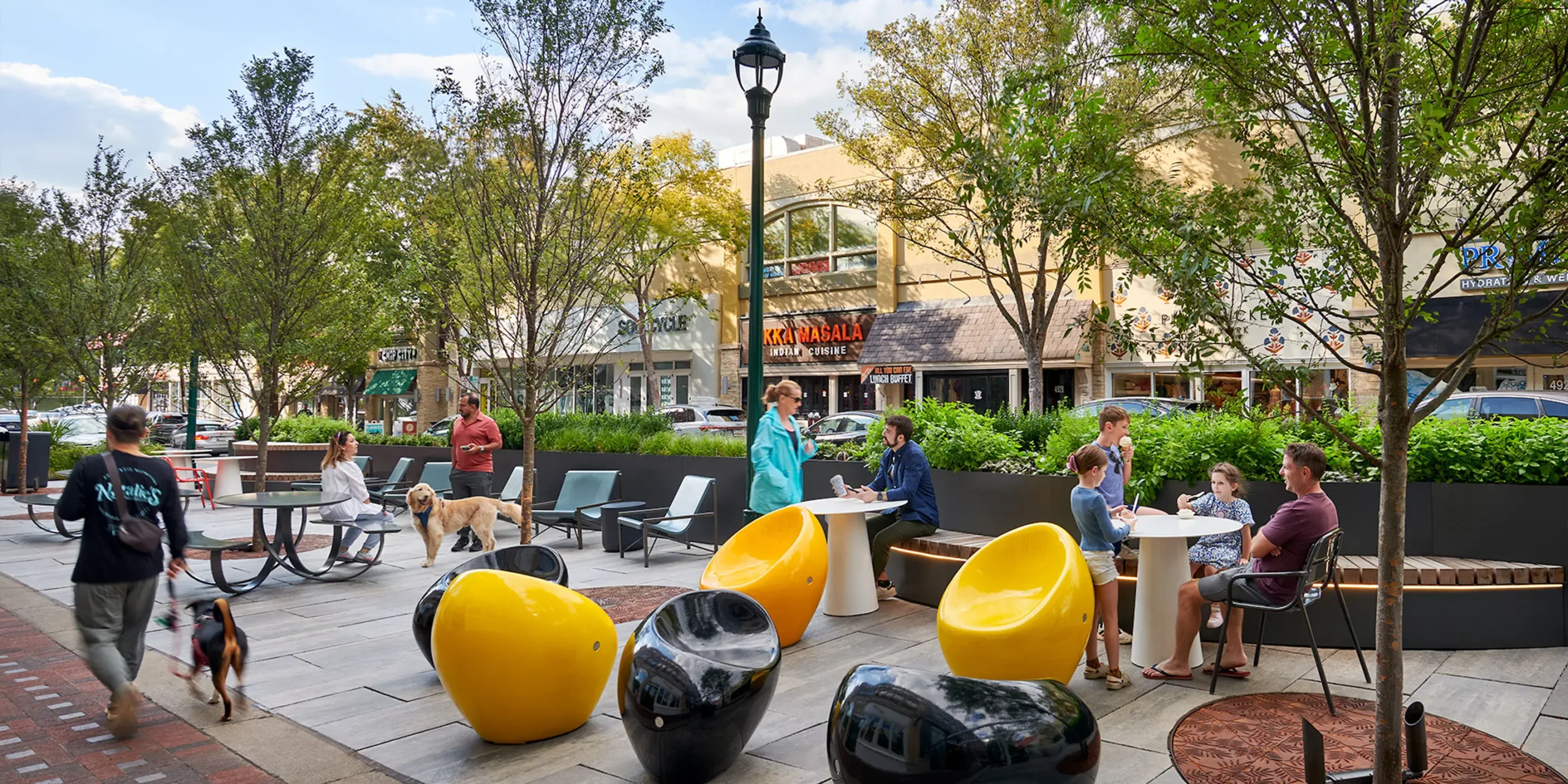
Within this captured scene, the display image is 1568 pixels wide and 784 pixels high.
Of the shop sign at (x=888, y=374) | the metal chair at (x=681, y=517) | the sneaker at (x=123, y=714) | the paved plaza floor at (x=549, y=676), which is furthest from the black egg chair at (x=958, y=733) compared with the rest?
the shop sign at (x=888, y=374)

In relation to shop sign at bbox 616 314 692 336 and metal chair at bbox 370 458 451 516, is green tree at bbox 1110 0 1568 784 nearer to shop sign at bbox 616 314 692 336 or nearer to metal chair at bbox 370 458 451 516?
metal chair at bbox 370 458 451 516

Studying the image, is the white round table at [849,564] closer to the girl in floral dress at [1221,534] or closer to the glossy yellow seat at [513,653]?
the girl in floral dress at [1221,534]

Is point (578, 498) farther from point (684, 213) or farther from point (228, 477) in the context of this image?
point (684, 213)

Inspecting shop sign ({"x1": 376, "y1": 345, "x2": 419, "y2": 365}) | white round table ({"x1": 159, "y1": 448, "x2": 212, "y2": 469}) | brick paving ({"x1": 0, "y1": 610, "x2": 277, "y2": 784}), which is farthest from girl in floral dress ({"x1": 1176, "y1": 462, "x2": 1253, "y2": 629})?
shop sign ({"x1": 376, "y1": 345, "x2": 419, "y2": 365})

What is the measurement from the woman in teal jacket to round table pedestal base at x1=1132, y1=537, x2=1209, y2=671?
2.95 m

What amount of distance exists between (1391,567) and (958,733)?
1.78 metres

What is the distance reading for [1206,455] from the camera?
283 inches

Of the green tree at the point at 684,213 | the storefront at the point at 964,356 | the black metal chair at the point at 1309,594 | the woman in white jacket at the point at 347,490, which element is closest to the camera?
the black metal chair at the point at 1309,594

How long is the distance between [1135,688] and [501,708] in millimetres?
3525

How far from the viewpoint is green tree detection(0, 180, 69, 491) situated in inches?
610

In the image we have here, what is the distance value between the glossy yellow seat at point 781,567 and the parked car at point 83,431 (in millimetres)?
22954

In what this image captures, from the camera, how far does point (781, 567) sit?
6266 mm

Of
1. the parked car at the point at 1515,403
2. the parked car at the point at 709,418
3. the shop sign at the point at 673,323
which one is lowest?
the parked car at the point at 709,418

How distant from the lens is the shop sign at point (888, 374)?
1045 inches
